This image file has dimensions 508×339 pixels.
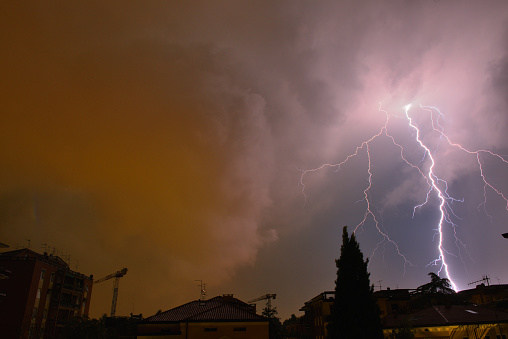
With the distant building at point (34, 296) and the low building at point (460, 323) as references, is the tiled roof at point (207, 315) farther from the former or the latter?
the distant building at point (34, 296)

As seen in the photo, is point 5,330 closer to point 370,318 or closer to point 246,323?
point 246,323

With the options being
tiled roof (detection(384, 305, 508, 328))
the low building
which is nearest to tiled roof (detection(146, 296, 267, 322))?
the low building

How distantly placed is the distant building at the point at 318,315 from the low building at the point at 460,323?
507 inches

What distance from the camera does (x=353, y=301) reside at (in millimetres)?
23188

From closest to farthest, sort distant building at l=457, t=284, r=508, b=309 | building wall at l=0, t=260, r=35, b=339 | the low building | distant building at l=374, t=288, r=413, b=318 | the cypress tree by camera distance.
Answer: the cypress tree → the low building → building wall at l=0, t=260, r=35, b=339 → distant building at l=374, t=288, r=413, b=318 → distant building at l=457, t=284, r=508, b=309

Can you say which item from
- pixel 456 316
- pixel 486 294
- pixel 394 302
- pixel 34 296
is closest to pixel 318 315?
pixel 394 302

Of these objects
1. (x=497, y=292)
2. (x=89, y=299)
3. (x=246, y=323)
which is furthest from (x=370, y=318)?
(x=89, y=299)

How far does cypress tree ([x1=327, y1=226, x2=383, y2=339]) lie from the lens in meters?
22.4

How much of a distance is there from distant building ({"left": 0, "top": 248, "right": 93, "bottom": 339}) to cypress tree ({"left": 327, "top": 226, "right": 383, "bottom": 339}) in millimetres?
44260

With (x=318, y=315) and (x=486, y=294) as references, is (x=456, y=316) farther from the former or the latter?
(x=486, y=294)

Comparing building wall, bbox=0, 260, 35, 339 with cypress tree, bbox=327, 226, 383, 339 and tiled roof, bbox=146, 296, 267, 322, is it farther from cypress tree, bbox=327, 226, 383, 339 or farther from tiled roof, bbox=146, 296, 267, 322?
cypress tree, bbox=327, 226, 383, 339

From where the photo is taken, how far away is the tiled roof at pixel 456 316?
32625mm

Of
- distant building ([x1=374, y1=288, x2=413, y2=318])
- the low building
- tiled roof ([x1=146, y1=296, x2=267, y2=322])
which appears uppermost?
distant building ([x1=374, y1=288, x2=413, y2=318])

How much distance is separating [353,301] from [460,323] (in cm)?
1676
